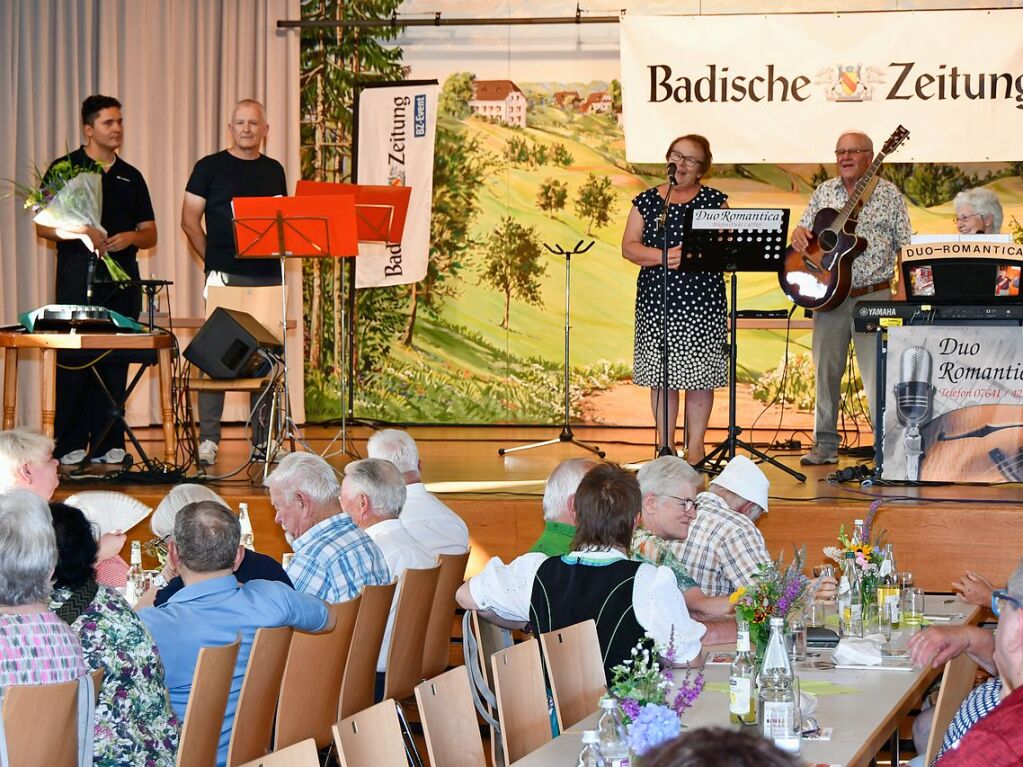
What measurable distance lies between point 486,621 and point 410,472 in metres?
1.32

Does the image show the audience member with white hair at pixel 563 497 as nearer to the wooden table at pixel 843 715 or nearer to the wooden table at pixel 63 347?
the wooden table at pixel 843 715

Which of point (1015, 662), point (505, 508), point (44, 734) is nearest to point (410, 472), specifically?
point (505, 508)

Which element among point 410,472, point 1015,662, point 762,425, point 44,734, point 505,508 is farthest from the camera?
point 762,425

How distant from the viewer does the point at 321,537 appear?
15.3 ft

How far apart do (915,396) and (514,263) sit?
15.7ft

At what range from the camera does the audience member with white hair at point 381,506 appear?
5.03m

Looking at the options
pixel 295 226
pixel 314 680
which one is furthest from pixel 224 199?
pixel 314 680

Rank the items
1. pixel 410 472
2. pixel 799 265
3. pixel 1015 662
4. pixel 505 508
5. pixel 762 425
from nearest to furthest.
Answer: pixel 1015 662
pixel 410 472
pixel 505 508
pixel 799 265
pixel 762 425

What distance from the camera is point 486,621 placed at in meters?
4.54

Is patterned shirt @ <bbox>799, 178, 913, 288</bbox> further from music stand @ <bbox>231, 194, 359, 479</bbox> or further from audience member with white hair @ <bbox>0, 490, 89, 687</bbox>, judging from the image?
audience member with white hair @ <bbox>0, 490, 89, 687</bbox>

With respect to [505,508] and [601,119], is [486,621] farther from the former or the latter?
[601,119]

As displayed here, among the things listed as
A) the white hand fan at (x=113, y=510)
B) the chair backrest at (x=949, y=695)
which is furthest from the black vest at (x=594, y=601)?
the white hand fan at (x=113, y=510)

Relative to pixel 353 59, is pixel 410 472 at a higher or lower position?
lower

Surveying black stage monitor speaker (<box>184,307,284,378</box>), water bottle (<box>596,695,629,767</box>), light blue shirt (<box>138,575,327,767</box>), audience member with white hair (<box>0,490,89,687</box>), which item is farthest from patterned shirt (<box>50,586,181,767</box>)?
black stage monitor speaker (<box>184,307,284,378</box>)
